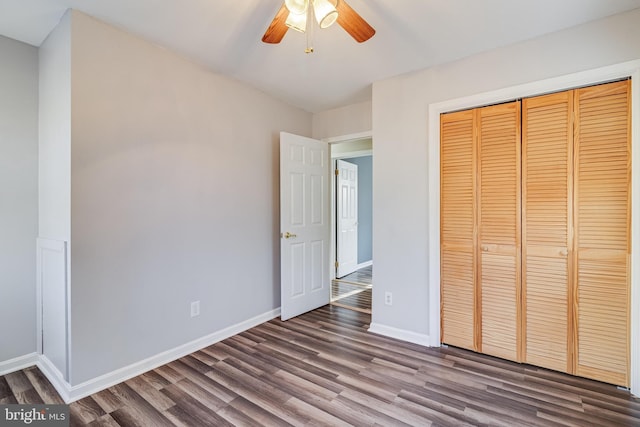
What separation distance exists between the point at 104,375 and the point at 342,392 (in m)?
1.59

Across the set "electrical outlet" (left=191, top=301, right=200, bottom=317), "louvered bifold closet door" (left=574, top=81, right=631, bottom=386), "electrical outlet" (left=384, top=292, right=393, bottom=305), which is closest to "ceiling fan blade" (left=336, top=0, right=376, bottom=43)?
"louvered bifold closet door" (left=574, top=81, right=631, bottom=386)

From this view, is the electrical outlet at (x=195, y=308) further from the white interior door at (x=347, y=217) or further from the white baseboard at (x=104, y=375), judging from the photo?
the white interior door at (x=347, y=217)

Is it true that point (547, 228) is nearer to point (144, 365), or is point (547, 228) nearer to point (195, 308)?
point (195, 308)

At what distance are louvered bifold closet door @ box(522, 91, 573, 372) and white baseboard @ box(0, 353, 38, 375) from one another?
12.2 ft

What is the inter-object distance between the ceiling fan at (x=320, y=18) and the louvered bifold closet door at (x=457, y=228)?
4.06 feet

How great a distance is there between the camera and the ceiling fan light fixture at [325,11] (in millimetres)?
1434

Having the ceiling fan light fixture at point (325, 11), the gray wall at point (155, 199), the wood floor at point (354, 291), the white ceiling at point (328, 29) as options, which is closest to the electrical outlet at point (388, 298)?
the wood floor at point (354, 291)

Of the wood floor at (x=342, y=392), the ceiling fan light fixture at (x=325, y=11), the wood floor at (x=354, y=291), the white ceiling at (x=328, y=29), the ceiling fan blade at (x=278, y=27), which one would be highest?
the white ceiling at (x=328, y=29)

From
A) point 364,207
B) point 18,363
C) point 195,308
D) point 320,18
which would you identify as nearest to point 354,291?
point 364,207

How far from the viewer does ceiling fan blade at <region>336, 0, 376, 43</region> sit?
60.1 inches

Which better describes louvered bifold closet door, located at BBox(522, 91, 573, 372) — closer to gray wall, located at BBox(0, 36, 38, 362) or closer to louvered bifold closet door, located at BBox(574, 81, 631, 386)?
louvered bifold closet door, located at BBox(574, 81, 631, 386)

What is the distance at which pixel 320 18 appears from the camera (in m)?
1.50

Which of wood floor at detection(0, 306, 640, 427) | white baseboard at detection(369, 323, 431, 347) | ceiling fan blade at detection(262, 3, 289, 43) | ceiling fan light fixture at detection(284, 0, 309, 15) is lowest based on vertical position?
wood floor at detection(0, 306, 640, 427)

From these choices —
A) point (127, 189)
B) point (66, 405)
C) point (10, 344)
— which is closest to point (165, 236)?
point (127, 189)
